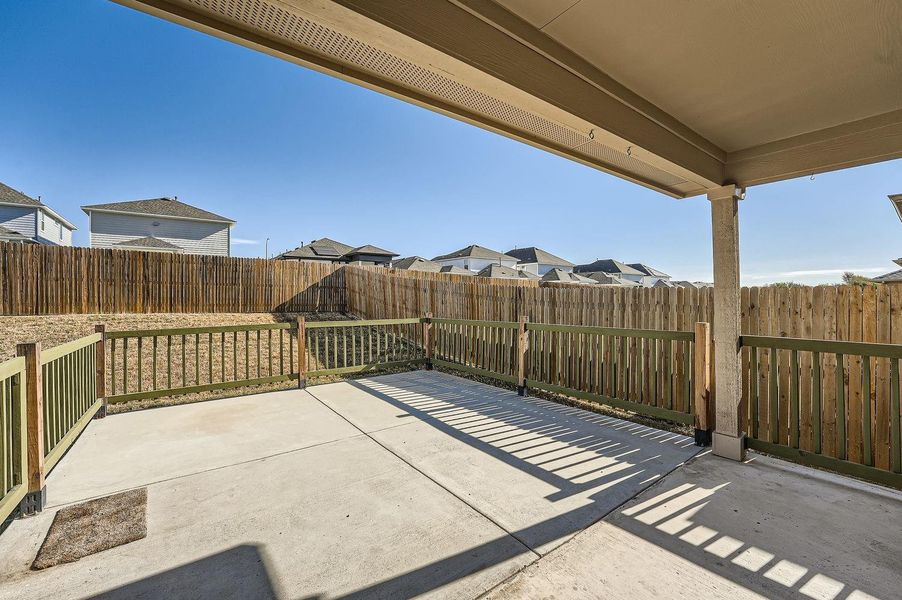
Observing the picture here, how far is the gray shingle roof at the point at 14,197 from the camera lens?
742 inches

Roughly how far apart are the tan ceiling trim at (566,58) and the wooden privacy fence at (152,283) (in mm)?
13634

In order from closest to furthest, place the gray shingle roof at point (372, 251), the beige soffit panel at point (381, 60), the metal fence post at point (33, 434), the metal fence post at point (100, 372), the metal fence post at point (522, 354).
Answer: the beige soffit panel at point (381, 60)
the metal fence post at point (33, 434)
the metal fence post at point (100, 372)
the metal fence post at point (522, 354)
the gray shingle roof at point (372, 251)

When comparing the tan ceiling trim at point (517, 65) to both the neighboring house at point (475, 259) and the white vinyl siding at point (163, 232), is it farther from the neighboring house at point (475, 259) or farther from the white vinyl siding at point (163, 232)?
the neighboring house at point (475, 259)

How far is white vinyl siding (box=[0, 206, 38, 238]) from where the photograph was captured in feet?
62.5

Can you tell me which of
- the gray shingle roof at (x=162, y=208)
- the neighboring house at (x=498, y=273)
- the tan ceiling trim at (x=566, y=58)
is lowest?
the tan ceiling trim at (x=566, y=58)

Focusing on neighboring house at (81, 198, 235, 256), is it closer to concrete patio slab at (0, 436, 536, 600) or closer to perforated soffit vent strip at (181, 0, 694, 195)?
concrete patio slab at (0, 436, 536, 600)

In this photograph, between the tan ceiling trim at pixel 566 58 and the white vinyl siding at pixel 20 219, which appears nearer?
the tan ceiling trim at pixel 566 58

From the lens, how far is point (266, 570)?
1927mm

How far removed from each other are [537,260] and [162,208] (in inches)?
1181

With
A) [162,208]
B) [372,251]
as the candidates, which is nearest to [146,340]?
[162,208]

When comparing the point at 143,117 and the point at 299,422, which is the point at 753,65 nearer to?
the point at 299,422

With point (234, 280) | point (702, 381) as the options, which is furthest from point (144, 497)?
point (234, 280)

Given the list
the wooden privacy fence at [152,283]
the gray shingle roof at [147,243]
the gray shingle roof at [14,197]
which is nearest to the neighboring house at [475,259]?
the wooden privacy fence at [152,283]

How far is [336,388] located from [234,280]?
9.51 meters
